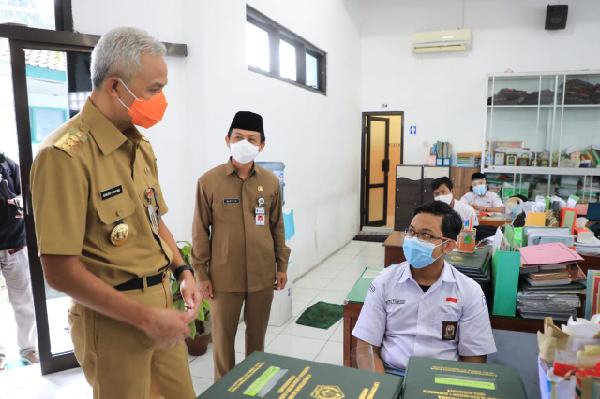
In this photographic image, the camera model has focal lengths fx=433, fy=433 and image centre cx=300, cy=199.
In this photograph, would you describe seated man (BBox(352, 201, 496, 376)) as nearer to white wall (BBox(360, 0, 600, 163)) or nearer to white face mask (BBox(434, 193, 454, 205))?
white face mask (BBox(434, 193, 454, 205))

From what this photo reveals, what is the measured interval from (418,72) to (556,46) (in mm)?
2139

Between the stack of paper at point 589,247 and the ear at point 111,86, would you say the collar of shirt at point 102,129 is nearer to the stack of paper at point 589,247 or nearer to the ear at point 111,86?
the ear at point 111,86

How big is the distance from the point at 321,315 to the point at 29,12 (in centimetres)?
316

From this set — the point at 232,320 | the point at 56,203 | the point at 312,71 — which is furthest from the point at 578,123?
the point at 56,203

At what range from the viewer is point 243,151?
7.81 ft

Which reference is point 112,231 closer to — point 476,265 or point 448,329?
point 448,329

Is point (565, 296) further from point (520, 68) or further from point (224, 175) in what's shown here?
point (520, 68)

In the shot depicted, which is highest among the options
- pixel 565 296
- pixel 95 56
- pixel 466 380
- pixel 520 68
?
pixel 520 68

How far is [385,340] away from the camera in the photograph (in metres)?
1.80

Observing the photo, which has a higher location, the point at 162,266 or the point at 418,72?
the point at 418,72

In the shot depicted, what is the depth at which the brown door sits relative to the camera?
8070mm

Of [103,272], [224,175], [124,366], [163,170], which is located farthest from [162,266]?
[163,170]

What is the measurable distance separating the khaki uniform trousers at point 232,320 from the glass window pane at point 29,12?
196 centimetres

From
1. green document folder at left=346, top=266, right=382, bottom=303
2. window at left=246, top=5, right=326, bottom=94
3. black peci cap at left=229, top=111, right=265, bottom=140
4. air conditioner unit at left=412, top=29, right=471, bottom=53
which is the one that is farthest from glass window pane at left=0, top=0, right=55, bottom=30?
air conditioner unit at left=412, top=29, right=471, bottom=53
